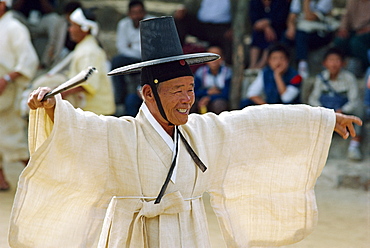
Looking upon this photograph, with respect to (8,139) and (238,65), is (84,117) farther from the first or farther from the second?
(238,65)

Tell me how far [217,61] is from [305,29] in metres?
1.15

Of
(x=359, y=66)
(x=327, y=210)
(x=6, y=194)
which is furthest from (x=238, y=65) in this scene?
(x=6, y=194)

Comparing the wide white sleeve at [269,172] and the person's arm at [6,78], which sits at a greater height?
the wide white sleeve at [269,172]

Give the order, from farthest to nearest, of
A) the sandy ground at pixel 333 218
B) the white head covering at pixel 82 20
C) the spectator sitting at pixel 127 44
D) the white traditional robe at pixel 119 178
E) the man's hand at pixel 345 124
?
the spectator sitting at pixel 127 44 < the white head covering at pixel 82 20 < the sandy ground at pixel 333 218 < the man's hand at pixel 345 124 < the white traditional robe at pixel 119 178

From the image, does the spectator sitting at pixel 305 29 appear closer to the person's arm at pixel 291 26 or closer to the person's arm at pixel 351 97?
the person's arm at pixel 291 26

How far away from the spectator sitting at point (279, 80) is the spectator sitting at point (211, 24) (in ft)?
4.70

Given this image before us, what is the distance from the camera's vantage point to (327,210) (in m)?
5.87

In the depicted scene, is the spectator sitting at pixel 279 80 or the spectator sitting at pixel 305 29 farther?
the spectator sitting at pixel 305 29

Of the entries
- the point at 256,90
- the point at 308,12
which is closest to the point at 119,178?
the point at 256,90

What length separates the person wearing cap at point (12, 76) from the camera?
618 centimetres

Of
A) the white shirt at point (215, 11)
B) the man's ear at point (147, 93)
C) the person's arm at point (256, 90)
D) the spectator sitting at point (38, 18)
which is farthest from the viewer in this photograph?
the spectator sitting at point (38, 18)

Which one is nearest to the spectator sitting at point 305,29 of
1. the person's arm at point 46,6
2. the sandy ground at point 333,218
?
the sandy ground at point 333,218

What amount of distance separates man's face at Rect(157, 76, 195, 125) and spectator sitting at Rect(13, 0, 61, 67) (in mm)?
6819

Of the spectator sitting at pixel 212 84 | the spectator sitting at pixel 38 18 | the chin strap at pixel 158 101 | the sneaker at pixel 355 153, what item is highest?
the chin strap at pixel 158 101
